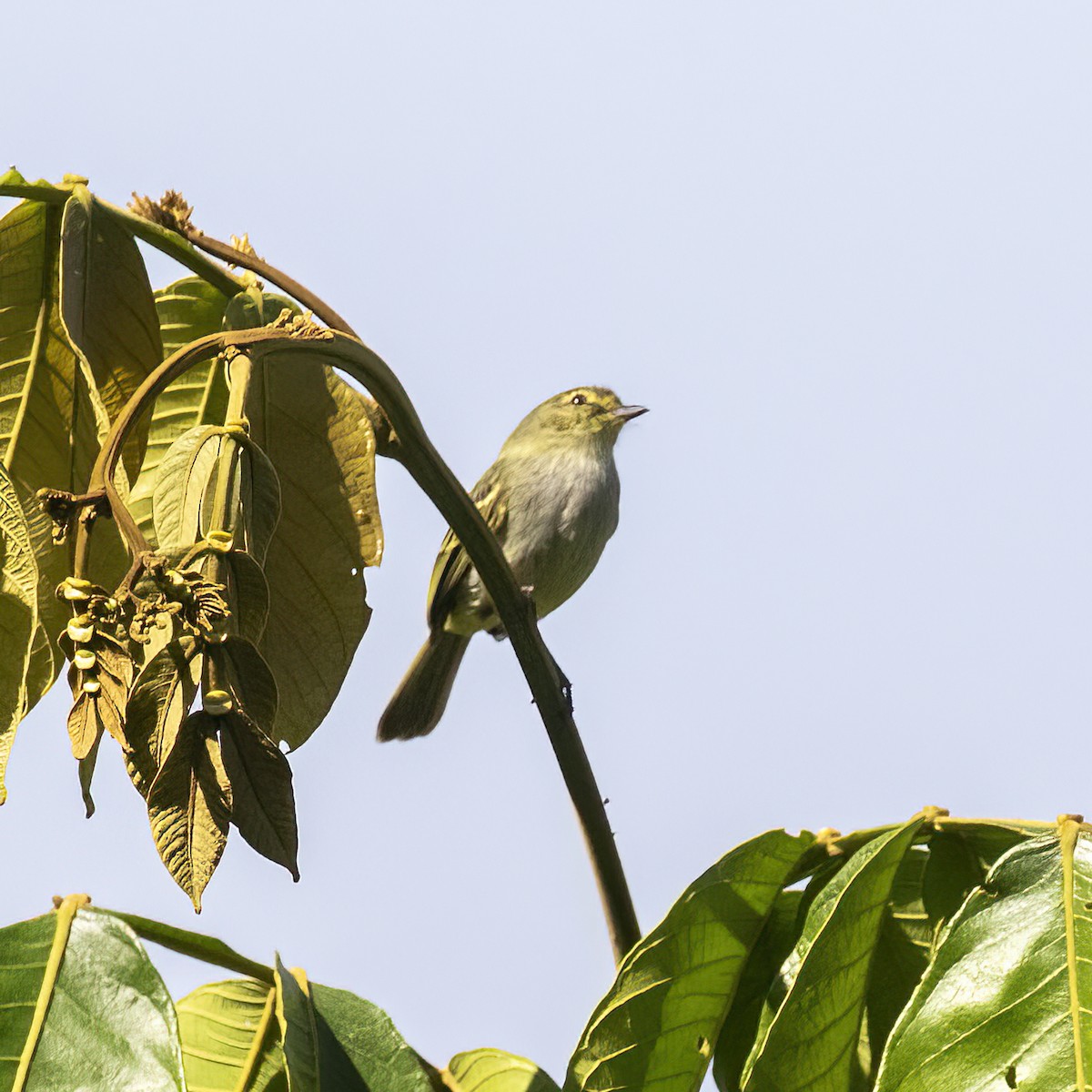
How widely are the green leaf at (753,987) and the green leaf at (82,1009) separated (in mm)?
777

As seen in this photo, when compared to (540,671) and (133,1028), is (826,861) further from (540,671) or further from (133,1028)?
(133,1028)

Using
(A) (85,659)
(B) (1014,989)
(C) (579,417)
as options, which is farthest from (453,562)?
(A) (85,659)

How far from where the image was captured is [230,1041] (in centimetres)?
201

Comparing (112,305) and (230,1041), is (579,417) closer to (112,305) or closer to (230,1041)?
(112,305)

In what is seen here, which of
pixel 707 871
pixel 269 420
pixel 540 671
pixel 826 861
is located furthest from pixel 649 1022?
pixel 269 420

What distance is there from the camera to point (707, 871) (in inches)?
72.2

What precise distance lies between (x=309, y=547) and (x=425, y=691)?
366cm

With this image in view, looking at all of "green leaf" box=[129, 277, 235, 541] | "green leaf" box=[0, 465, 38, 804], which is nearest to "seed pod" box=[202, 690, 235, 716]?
"green leaf" box=[0, 465, 38, 804]

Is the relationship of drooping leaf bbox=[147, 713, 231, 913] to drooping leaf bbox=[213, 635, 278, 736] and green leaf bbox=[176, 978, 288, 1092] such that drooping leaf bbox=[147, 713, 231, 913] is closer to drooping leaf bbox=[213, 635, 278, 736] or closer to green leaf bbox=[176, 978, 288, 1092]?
drooping leaf bbox=[213, 635, 278, 736]

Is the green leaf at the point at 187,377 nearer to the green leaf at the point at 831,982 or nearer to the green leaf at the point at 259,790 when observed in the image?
the green leaf at the point at 259,790

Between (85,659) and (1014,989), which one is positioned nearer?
(85,659)

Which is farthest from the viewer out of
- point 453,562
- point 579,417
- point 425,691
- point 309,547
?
point 579,417

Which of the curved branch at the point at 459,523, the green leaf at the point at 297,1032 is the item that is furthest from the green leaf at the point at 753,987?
the green leaf at the point at 297,1032

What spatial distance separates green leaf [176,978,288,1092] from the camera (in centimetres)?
200
